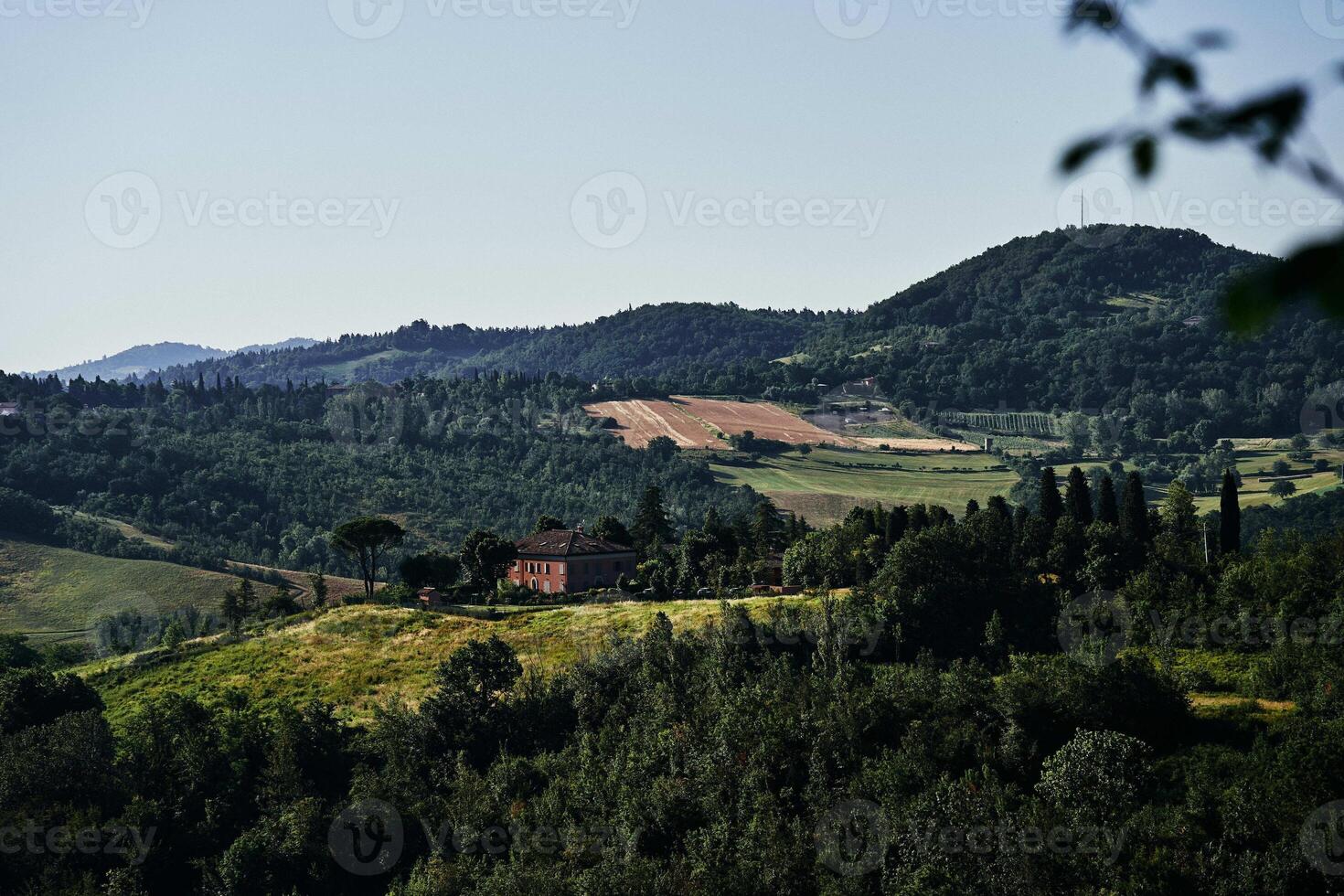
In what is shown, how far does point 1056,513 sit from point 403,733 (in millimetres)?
32033

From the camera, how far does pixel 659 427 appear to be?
183500mm

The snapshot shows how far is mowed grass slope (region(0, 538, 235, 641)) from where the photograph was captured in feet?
352

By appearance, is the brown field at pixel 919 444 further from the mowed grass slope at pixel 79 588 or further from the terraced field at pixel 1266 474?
the mowed grass slope at pixel 79 588

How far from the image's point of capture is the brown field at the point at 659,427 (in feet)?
576

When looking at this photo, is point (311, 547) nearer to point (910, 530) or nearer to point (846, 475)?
point (846, 475)

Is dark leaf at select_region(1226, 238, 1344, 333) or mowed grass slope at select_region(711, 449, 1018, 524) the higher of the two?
dark leaf at select_region(1226, 238, 1344, 333)

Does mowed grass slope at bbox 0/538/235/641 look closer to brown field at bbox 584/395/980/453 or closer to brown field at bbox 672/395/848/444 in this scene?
brown field at bbox 584/395/980/453

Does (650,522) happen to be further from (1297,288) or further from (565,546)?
(1297,288)

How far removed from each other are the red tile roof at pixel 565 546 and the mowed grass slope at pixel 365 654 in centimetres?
1270

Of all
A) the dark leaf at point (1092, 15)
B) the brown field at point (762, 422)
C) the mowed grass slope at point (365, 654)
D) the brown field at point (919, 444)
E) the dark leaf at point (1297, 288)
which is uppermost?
the dark leaf at point (1092, 15)

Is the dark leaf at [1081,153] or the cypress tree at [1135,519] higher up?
the dark leaf at [1081,153]

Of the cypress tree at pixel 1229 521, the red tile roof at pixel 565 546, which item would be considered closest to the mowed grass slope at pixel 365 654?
the red tile roof at pixel 565 546

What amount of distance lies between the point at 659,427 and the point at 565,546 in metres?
108

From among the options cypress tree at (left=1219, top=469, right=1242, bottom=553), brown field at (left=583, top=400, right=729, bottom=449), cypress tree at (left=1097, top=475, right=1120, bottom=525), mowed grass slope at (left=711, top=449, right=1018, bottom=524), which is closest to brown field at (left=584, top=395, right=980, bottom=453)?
brown field at (left=583, top=400, right=729, bottom=449)
